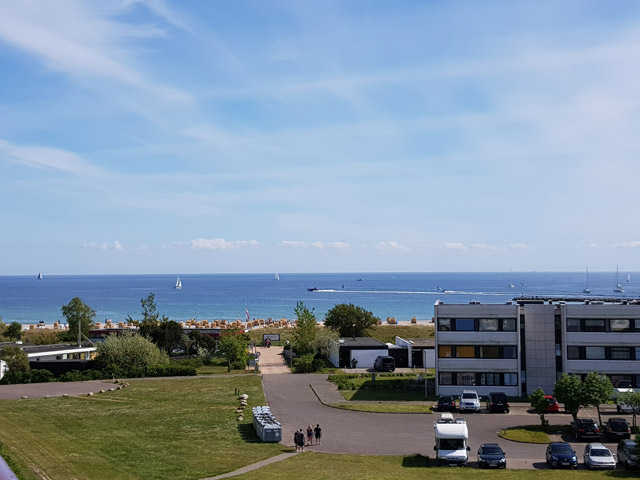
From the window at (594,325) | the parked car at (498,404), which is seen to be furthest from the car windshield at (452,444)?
the window at (594,325)

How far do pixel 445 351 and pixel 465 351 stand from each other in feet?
6.11

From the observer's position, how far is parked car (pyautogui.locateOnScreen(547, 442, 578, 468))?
116ft

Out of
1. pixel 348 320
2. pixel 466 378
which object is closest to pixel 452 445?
pixel 466 378

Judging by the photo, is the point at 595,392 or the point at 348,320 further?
the point at 348,320

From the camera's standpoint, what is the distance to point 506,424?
48.1 meters

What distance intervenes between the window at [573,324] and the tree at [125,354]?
150 feet

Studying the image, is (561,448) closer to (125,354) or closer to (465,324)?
(465,324)

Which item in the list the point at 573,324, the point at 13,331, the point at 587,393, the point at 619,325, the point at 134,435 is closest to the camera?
the point at 134,435

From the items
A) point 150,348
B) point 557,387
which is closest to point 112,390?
point 150,348

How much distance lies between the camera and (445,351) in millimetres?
61219

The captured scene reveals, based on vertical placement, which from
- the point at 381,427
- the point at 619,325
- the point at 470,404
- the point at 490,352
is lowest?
the point at 381,427

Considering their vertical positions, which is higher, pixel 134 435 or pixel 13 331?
pixel 13 331

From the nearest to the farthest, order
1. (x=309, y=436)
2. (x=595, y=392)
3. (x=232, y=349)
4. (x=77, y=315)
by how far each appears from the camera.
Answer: (x=309, y=436), (x=595, y=392), (x=232, y=349), (x=77, y=315)

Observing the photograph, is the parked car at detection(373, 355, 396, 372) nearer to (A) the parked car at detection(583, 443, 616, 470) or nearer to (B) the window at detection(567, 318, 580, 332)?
(B) the window at detection(567, 318, 580, 332)
